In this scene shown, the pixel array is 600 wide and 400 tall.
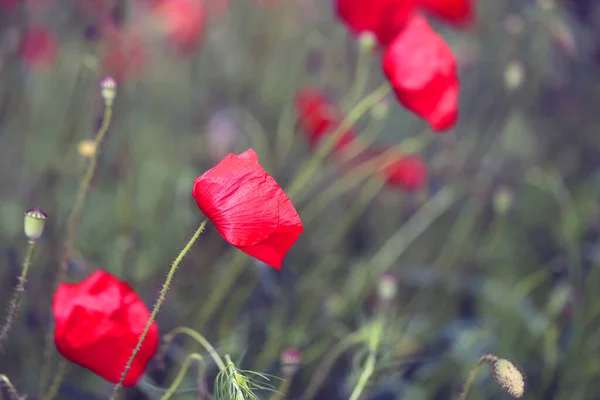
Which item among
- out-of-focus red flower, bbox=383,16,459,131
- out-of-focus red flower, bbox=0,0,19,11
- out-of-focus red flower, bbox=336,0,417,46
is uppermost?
out-of-focus red flower, bbox=336,0,417,46

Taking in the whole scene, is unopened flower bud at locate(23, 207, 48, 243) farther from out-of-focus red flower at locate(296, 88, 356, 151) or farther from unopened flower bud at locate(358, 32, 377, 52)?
out-of-focus red flower at locate(296, 88, 356, 151)

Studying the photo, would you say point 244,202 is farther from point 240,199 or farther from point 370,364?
point 370,364

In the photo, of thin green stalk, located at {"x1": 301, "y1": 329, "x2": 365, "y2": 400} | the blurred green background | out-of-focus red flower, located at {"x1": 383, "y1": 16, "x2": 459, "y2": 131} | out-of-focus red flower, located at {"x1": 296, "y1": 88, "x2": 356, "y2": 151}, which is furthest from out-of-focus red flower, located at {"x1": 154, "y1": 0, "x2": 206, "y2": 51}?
thin green stalk, located at {"x1": 301, "y1": 329, "x2": 365, "y2": 400}

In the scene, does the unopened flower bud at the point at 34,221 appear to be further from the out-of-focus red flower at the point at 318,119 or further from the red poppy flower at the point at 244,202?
the out-of-focus red flower at the point at 318,119

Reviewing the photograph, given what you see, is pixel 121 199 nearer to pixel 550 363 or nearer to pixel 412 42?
pixel 412 42

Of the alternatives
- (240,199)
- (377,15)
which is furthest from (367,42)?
(240,199)

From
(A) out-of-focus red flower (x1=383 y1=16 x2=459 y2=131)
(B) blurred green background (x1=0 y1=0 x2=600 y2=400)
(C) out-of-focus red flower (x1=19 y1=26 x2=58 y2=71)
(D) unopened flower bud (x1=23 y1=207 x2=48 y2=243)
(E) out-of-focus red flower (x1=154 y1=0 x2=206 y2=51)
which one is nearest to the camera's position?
(D) unopened flower bud (x1=23 y1=207 x2=48 y2=243)

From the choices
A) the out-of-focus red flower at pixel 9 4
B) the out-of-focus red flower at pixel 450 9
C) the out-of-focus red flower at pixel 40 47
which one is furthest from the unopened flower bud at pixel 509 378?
the out-of-focus red flower at pixel 40 47
